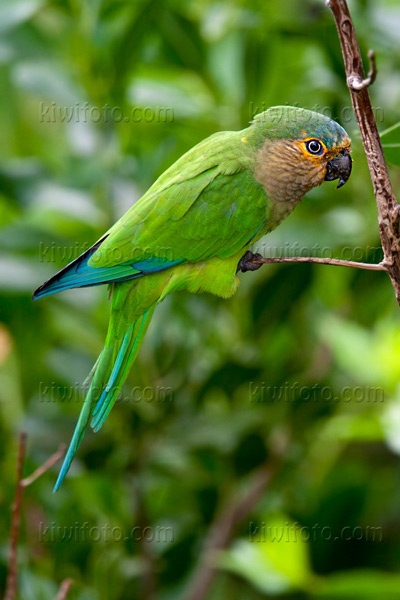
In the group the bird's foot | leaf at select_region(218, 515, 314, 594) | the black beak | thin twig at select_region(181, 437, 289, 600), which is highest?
the black beak

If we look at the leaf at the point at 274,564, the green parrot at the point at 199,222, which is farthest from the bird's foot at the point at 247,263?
the leaf at the point at 274,564

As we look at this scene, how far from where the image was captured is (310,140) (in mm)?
1493

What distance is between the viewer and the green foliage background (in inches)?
94.7

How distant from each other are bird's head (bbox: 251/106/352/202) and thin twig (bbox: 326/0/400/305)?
12.6 inches

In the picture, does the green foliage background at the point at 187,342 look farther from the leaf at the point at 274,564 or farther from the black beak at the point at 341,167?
the black beak at the point at 341,167

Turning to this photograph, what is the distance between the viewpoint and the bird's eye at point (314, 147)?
4.86ft

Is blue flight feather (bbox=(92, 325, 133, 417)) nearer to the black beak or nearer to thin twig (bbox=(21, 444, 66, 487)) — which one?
thin twig (bbox=(21, 444, 66, 487))

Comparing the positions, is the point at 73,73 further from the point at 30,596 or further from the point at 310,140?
the point at 30,596

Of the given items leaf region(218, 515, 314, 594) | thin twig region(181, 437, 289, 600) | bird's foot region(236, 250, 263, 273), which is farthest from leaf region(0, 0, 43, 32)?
leaf region(218, 515, 314, 594)

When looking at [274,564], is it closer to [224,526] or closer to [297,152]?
[224,526]

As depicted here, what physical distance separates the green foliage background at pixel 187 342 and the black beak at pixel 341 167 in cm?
94

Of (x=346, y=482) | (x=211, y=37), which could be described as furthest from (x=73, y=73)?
(x=346, y=482)

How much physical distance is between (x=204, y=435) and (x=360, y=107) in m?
1.65

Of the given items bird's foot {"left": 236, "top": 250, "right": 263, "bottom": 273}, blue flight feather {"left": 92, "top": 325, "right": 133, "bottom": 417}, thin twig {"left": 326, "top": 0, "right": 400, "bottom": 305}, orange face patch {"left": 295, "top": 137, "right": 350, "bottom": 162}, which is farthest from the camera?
bird's foot {"left": 236, "top": 250, "right": 263, "bottom": 273}
